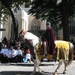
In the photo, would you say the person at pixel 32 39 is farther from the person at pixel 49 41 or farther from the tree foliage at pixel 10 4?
the tree foliage at pixel 10 4

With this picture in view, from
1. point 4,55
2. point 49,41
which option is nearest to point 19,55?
point 4,55

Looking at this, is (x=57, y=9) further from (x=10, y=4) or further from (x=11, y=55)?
(x=11, y=55)

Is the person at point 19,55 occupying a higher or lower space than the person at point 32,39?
lower

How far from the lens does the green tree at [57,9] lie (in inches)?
1146

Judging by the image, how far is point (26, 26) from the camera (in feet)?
246

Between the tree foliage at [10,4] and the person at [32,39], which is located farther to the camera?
the tree foliage at [10,4]

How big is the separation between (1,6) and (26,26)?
122 ft

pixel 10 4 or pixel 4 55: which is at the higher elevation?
pixel 10 4

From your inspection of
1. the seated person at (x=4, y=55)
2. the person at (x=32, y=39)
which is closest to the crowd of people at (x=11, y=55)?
the seated person at (x=4, y=55)

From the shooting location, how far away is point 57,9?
3072 centimetres

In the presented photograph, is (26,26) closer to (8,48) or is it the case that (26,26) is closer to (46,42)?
(8,48)

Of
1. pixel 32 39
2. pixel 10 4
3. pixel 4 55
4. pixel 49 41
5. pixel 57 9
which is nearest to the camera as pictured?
pixel 32 39

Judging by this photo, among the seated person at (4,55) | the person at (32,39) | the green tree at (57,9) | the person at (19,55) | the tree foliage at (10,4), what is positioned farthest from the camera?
the tree foliage at (10,4)

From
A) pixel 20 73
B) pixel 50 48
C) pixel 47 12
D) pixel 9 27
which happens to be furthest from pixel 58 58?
pixel 9 27
